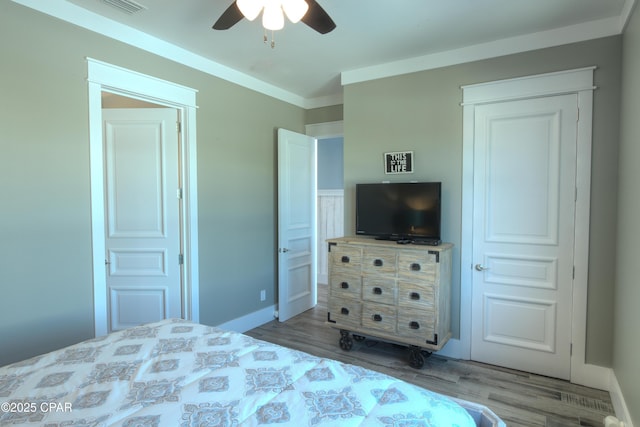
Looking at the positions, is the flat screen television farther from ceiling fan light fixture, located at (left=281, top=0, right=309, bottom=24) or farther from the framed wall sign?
ceiling fan light fixture, located at (left=281, top=0, right=309, bottom=24)

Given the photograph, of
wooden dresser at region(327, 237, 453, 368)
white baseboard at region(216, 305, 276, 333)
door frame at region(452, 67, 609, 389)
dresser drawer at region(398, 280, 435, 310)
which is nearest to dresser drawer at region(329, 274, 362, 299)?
wooden dresser at region(327, 237, 453, 368)

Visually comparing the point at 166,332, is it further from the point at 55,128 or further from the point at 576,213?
the point at 576,213

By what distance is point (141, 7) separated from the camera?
7.70ft

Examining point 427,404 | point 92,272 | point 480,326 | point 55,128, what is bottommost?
point 480,326

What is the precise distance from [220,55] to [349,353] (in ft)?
9.78

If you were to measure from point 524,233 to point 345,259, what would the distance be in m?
1.50

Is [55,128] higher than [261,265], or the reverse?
[55,128]

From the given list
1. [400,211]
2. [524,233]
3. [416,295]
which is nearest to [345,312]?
[416,295]

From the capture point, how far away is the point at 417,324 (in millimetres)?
2836

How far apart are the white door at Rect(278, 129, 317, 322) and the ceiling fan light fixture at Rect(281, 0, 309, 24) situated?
2.19m

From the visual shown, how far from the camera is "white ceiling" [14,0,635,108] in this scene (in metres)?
2.33

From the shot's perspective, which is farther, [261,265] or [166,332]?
[261,265]

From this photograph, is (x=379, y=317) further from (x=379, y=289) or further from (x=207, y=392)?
(x=207, y=392)

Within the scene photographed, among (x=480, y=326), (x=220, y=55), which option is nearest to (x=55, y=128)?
(x=220, y=55)
